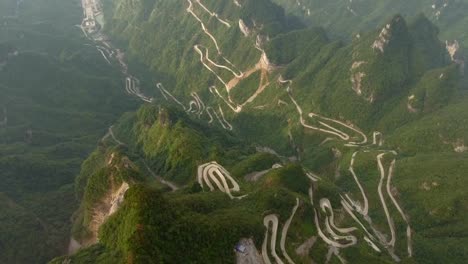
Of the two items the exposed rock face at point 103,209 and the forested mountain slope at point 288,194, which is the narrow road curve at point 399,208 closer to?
the forested mountain slope at point 288,194

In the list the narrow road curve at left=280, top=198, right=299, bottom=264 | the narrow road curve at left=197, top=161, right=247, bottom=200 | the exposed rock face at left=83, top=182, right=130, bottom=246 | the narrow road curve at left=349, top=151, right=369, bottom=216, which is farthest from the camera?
the narrow road curve at left=349, top=151, right=369, bottom=216

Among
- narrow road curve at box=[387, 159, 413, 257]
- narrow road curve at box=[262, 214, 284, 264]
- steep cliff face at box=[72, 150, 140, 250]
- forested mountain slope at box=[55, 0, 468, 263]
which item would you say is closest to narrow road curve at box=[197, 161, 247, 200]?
forested mountain slope at box=[55, 0, 468, 263]

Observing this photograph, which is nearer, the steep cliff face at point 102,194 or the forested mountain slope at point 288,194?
the forested mountain slope at point 288,194

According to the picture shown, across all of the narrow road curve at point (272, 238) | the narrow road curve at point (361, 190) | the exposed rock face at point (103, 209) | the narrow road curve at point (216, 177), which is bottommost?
the exposed rock face at point (103, 209)

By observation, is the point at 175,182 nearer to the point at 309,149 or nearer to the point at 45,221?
the point at 45,221

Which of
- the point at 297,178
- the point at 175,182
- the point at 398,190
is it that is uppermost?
the point at 398,190

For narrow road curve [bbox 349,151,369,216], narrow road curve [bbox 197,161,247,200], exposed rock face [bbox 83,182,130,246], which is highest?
narrow road curve [bbox 349,151,369,216]

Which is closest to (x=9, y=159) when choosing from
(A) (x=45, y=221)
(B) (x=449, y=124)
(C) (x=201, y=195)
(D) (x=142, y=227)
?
(A) (x=45, y=221)

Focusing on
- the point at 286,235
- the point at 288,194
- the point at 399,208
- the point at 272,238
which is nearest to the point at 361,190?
the point at 399,208

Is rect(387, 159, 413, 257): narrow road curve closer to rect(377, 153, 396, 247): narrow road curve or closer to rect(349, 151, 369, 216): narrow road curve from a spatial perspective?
rect(377, 153, 396, 247): narrow road curve

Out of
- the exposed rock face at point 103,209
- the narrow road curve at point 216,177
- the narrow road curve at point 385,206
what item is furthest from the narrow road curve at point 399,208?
the exposed rock face at point 103,209

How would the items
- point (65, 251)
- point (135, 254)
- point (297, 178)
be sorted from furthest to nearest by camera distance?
point (65, 251), point (297, 178), point (135, 254)
